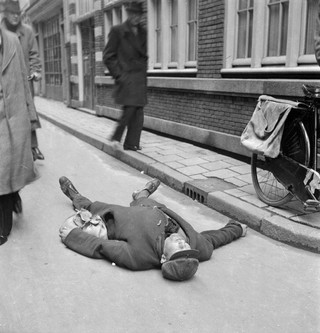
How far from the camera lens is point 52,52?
21.3 meters

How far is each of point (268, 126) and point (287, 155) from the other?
1.08ft

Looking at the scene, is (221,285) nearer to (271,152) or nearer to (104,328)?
(104,328)

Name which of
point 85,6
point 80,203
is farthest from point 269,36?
point 85,6

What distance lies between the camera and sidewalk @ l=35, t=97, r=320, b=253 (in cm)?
384

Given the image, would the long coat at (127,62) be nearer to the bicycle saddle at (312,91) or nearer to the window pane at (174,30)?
the window pane at (174,30)

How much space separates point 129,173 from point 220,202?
2094 millimetres

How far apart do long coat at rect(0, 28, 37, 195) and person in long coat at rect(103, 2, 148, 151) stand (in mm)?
3209

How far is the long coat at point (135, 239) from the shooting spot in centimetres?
312

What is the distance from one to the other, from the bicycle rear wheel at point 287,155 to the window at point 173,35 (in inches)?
142

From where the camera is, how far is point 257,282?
3.07 metres

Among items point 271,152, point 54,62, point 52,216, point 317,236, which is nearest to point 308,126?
point 271,152

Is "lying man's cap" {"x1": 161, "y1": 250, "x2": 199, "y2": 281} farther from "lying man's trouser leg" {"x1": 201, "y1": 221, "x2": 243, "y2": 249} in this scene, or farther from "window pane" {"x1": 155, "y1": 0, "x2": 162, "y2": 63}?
"window pane" {"x1": 155, "y1": 0, "x2": 162, "y2": 63}

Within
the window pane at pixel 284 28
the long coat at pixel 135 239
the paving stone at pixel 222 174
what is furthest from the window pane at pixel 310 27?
the long coat at pixel 135 239

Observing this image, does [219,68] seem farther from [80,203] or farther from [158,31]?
[80,203]
